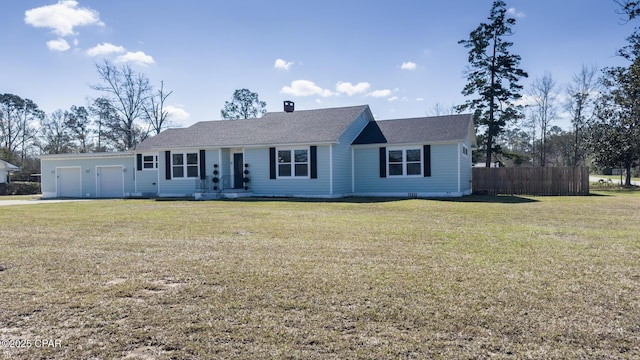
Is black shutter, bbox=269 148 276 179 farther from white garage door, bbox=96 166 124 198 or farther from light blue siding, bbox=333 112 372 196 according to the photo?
white garage door, bbox=96 166 124 198

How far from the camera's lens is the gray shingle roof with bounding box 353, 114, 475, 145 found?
62.4 feet

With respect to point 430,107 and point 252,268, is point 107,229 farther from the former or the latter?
point 430,107

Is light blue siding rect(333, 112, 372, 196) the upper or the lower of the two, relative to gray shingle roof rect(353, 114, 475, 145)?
lower

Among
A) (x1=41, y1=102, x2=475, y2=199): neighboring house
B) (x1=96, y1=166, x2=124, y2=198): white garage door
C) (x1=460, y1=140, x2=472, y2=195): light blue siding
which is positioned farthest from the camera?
(x1=96, y1=166, x2=124, y2=198): white garage door

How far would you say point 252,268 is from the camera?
17.5ft

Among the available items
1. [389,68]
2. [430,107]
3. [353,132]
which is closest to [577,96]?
[430,107]

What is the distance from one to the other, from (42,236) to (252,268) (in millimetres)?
5176

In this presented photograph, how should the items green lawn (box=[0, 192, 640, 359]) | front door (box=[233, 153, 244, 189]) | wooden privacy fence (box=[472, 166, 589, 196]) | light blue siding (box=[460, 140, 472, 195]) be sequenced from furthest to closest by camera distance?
wooden privacy fence (box=[472, 166, 589, 196]), front door (box=[233, 153, 244, 189]), light blue siding (box=[460, 140, 472, 195]), green lawn (box=[0, 192, 640, 359])

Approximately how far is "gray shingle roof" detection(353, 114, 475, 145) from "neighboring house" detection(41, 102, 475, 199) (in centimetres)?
5

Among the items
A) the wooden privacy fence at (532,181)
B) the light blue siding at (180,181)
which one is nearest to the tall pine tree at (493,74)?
the wooden privacy fence at (532,181)

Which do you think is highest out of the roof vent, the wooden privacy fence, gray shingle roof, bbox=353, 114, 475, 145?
the roof vent

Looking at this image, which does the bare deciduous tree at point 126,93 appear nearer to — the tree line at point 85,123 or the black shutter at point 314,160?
the tree line at point 85,123

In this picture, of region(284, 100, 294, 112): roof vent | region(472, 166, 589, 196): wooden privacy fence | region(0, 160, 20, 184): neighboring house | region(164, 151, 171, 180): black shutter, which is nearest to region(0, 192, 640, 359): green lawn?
region(164, 151, 171, 180): black shutter

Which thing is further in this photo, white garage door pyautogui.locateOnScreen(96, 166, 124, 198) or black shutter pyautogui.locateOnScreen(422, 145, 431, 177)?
white garage door pyautogui.locateOnScreen(96, 166, 124, 198)
